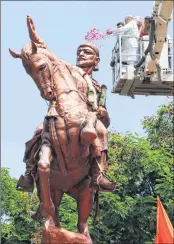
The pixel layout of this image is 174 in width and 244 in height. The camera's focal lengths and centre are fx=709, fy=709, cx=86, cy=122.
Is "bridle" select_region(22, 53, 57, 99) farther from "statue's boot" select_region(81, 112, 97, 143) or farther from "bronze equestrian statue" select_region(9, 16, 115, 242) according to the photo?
"statue's boot" select_region(81, 112, 97, 143)

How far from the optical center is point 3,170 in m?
21.7

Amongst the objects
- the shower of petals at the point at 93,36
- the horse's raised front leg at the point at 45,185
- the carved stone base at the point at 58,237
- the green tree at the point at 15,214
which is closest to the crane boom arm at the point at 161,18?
the shower of petals at the point at 93,36

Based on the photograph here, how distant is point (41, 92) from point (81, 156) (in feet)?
3.02

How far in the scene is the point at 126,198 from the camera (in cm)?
1992

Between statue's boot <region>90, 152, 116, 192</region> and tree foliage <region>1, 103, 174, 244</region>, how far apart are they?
8.96 meters

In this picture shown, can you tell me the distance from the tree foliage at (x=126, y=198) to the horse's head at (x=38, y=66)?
372 inches

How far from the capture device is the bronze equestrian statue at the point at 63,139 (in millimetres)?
8438

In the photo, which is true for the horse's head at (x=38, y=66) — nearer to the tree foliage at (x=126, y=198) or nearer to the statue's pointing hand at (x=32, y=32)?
the statue's pointing hand at (x=32, y=32)

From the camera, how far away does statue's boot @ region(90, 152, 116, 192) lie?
8.75m

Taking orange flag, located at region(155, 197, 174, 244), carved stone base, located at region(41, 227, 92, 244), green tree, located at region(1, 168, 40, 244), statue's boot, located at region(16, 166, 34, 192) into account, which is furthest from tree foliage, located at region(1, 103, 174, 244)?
carved stone base, located at region(41, 227, 92, 244)

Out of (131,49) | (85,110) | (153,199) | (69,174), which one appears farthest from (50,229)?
(153,199)

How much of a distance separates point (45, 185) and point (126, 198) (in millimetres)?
11864

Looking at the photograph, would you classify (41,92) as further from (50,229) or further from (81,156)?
(50,229)

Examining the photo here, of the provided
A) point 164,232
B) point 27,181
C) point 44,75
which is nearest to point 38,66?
point 44,75
